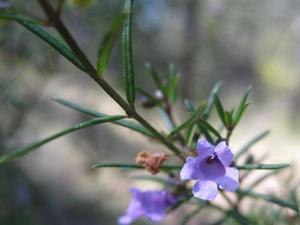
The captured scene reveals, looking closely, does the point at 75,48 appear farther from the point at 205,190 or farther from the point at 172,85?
the point at 172,85

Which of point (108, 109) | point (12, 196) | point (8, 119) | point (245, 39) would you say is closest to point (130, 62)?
point (8, 119)

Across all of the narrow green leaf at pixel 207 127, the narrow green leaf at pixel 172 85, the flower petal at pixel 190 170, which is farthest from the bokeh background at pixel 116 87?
the flower petal at pixel 190 170

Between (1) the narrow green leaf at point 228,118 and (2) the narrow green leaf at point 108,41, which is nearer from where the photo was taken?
(2) the narrow green leaf at point 108,41

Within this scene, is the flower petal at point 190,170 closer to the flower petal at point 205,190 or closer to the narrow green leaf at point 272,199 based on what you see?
the flower petal at point 205,190

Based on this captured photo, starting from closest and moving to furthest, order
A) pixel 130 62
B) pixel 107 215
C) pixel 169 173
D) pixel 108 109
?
pixel 130 62, pixel 169 173, pixel 107 215, pixel 108 109

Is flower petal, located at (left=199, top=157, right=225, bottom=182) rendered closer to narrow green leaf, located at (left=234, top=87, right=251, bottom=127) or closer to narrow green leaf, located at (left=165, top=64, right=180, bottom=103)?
narrow green leaf, located at (left=234, top=87, right=251, bottom=127)

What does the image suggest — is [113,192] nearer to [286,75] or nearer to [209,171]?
[286,75]

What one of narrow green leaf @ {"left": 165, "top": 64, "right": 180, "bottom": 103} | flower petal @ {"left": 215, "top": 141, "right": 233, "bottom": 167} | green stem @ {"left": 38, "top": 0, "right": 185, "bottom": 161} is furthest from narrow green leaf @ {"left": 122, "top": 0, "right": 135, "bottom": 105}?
narrow green leaf @ {"left": 165, "top": 64, "right": 180, "bottom": 103}
